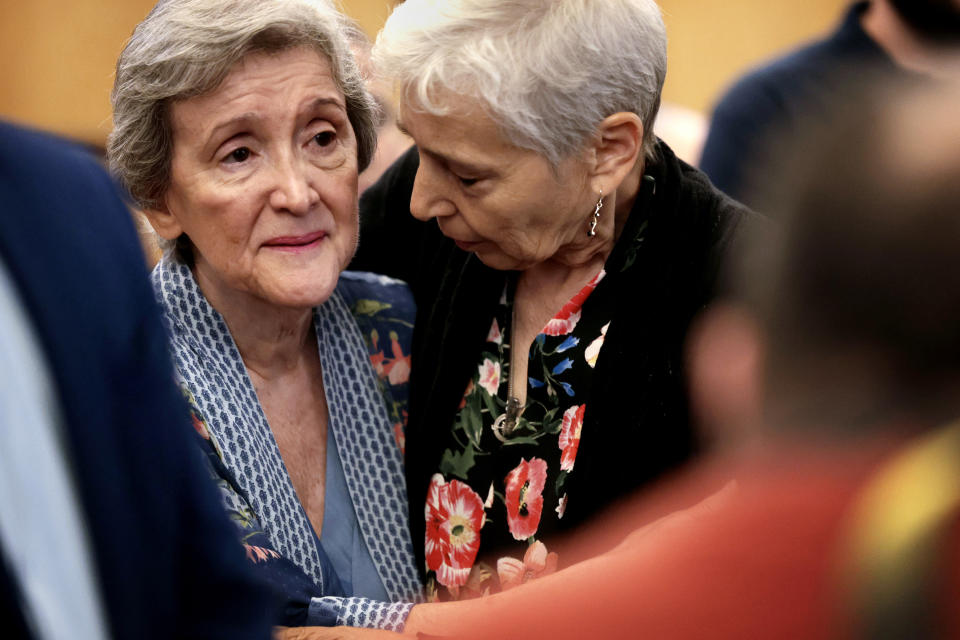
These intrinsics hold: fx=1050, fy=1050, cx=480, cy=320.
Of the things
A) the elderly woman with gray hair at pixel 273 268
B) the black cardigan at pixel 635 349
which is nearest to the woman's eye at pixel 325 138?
the elderly woman with gray hair at pixel 273 268

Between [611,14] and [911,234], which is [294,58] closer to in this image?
[611,14]

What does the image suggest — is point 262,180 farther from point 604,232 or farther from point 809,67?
point 809,67

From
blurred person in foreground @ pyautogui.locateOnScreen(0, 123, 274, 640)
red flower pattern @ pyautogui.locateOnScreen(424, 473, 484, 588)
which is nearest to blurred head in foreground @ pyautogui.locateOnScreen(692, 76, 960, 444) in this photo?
blurred person in foreground @ pyautogui.locateOnScreen(0, 123, 274, 640)

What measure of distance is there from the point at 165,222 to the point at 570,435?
88cm

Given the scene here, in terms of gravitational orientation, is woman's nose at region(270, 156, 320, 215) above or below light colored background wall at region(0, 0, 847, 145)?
above

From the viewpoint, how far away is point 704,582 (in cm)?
77

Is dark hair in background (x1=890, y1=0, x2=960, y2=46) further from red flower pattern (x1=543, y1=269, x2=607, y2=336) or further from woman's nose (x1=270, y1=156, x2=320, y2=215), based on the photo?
woman's nose (x1=270, y1=156, x2=320, y2=215)

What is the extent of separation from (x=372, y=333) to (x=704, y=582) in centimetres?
154

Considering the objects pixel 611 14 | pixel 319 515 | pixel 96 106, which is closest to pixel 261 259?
pixel 319 515

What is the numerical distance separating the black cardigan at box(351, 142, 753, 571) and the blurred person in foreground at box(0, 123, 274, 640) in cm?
90

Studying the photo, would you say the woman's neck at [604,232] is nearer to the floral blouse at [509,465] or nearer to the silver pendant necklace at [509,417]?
the floral blouse at [509,465]

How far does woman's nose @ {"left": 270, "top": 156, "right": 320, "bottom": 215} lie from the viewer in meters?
1.96

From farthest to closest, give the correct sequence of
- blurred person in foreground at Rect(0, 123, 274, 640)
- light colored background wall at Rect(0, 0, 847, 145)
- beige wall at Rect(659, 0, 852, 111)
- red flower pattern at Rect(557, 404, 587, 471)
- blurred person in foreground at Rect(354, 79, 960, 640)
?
beige wall at Rect(659, 0, 852, 111), light colored background wall at Rect(0, 0, 847, 145), red flower pattern at Rect(557, 404, 587, 471), blurred person in foreground at Rect(0, 123, 274, 640), blurred person in foreground at Rect(354, 79, 960, 640)

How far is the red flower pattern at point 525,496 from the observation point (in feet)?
6.35
